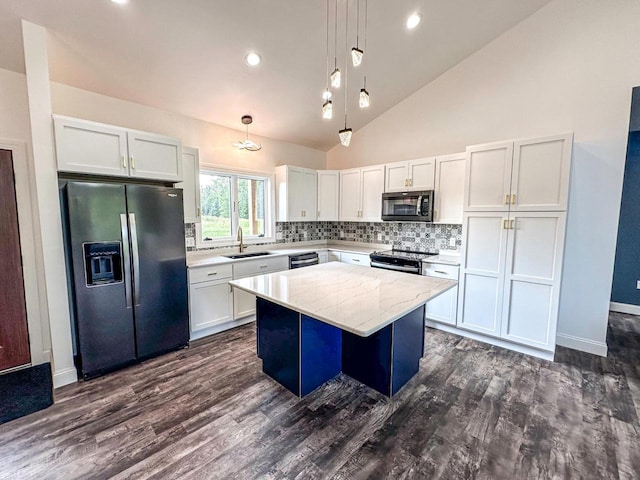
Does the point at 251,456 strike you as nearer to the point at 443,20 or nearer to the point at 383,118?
the point at 443,20

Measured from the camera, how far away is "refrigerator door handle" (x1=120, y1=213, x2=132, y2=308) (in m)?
2.55

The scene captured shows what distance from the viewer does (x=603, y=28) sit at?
2.76m

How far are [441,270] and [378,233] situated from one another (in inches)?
55.6

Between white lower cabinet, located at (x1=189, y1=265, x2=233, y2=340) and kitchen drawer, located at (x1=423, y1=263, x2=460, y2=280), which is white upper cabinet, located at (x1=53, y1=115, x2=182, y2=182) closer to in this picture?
white lower cabinet, located at (x1=189, y1=265, x2=233, y2=340)

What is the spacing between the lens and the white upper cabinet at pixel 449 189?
11.4 ft

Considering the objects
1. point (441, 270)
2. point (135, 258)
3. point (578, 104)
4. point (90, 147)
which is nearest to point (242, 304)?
point (135, 258)

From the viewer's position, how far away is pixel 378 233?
15.4 feet

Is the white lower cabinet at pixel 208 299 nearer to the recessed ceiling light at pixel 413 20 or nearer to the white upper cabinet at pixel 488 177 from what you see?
the white upper cabinet at pixel 488 177

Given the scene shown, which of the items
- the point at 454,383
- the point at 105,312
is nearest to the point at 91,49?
the point at 105,312

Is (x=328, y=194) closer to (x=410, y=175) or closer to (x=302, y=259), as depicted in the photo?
(x=302, y=259)

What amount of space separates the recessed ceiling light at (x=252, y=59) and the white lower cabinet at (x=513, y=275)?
9.15ft

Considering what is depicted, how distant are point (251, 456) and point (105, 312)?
1.80 m

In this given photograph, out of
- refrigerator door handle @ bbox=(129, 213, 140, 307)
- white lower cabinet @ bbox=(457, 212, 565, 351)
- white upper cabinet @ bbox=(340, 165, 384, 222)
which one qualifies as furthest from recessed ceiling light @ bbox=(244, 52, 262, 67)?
white lower cabinet @ bbox=(457, 212, 565, 351)

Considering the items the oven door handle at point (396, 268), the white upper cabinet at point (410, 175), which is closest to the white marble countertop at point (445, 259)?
the oven door handle at point (396, 268)
